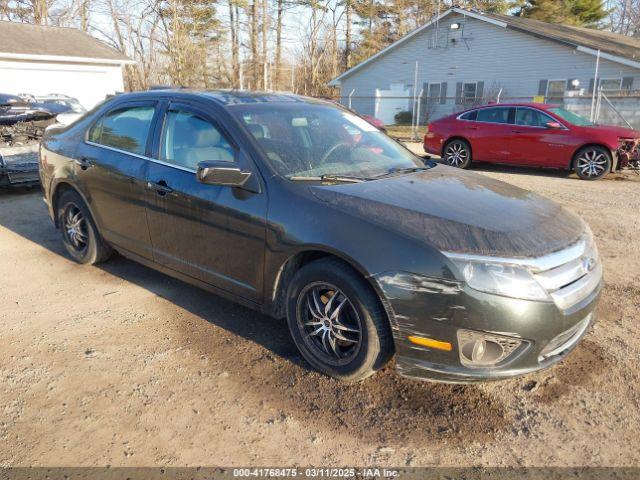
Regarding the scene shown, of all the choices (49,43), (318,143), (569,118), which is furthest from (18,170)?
(49,43)

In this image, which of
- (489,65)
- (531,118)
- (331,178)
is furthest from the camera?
(489,65)

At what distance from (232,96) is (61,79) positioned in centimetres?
2412

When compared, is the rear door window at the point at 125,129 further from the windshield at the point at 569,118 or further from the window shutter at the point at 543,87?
the window shutter at the point at 543,87

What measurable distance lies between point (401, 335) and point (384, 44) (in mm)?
42010

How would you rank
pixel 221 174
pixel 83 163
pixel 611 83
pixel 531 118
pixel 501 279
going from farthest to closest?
pixel 611 83 < pixel 531 118 < pixel 83 163 < pixel 221 174 < pixel 501 279

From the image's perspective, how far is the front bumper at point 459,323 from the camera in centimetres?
248

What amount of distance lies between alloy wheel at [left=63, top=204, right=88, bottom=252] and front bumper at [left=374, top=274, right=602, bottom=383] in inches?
136

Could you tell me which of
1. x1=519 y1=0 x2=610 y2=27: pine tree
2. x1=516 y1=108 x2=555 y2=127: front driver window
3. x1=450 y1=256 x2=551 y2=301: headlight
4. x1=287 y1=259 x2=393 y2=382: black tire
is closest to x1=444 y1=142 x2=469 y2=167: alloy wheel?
x1=516 y1=108 x2=555 y2=127: front driver window

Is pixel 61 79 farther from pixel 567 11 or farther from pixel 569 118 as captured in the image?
pixel 567 11

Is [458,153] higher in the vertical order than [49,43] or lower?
lower

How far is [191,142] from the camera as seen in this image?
370 cm

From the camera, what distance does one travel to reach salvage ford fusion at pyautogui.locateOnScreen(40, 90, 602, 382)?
2.54 meters

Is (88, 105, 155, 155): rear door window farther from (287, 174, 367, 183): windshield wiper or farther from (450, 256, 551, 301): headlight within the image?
(450, 256, 551, 301): headlight

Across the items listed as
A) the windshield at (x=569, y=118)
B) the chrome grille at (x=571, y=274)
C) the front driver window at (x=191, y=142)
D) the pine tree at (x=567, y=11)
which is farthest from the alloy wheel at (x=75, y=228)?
the pine tree at (x=567, y=11)
